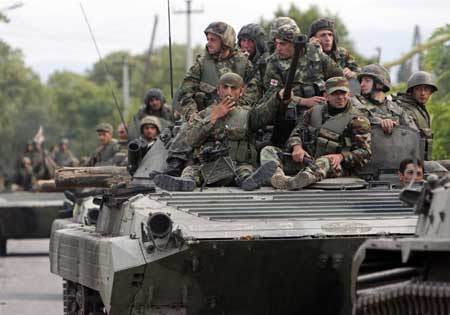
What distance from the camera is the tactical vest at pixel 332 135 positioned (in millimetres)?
13656

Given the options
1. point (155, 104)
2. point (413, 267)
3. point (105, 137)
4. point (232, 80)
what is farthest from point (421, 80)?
point (105, 137)

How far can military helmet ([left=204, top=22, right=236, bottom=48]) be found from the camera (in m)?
15.3

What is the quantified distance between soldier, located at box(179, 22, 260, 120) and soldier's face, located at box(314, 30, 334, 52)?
2.56 ft

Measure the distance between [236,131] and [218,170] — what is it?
436 millimetres

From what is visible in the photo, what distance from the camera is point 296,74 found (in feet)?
48.1

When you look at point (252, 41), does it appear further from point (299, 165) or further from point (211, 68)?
point (299, 165)

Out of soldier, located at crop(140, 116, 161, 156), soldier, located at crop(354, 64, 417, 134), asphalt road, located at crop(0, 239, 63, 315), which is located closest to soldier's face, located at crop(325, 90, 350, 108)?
soldier, located at crop(354, 64, 417, 134)

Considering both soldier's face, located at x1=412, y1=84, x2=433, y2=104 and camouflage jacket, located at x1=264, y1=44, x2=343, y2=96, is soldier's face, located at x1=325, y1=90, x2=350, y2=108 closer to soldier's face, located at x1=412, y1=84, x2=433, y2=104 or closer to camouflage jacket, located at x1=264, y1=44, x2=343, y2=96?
camouflage jacket, located at x1=264, y1=44, x2=343, y2=96

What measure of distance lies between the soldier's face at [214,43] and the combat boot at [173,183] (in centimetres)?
247

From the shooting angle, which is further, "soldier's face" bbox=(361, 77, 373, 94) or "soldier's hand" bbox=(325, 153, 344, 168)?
"soldier's face" bbox=(361, 77, 373, 94)

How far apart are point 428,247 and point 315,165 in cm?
447

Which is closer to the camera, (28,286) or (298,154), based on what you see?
(298,154)

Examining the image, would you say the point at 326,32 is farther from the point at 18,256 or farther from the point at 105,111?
the point at 105,111

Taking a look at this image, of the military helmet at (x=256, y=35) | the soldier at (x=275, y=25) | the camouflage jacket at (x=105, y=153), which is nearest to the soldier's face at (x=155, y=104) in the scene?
the camouflage jacket at (x=105, y=153)
